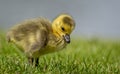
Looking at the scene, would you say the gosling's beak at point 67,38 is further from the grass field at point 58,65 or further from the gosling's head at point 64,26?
the grass field at point 58,65

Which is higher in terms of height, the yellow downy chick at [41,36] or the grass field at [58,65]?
the yellow downy chick at [41,36]

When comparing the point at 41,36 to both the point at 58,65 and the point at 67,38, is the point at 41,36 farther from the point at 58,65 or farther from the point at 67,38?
the point at 58,65

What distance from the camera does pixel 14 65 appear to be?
5.18 m

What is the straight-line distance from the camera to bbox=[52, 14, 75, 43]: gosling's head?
512 centimetres

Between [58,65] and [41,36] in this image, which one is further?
[58,65]

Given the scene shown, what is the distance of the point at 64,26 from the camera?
5129 millimetres

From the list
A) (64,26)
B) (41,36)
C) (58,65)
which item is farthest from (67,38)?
(58,65)

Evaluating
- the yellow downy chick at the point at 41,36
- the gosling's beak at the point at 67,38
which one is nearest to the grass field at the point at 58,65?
the yellow downy chick at the point at 41,36

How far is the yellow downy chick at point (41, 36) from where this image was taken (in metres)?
5.06

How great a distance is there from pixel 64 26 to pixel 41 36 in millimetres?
217

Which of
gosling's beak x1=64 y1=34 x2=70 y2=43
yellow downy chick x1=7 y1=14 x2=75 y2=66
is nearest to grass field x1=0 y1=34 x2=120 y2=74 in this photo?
yellow downy chick x1=7 y1=14 x2=75 y2=66

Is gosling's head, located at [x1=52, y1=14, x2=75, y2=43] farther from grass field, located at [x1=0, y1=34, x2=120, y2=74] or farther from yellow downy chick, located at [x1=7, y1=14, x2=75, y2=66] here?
grass field, located at [x1=0, y1=34, x2=120, y2=74]

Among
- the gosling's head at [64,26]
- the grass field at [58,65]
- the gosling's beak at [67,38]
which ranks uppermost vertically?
the gosling's head at [64,26]

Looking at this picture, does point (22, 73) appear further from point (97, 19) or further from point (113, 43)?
point (97, 19)
